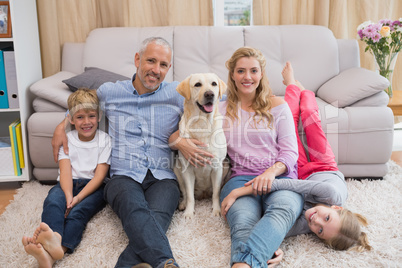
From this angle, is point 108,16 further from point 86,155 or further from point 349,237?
point 349,237

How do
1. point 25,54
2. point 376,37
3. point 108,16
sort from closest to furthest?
point 25,54, point 376,37, point 108,16

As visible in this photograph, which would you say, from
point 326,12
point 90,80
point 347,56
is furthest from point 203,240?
point 326,12

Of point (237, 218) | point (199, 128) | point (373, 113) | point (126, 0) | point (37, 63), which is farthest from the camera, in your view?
point (126, 0)

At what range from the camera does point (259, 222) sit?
1399mm

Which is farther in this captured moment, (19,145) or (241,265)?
(19,145)

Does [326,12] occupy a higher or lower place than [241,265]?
higher

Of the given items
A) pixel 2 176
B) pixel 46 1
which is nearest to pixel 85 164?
pixel 2 176

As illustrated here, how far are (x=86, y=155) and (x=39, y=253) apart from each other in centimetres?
64

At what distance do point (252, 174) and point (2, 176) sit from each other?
1646 millimetres

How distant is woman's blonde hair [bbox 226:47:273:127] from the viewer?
5.75 feet

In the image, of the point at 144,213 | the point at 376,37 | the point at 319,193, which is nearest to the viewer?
the point at 144,213

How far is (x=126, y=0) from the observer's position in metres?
2.86

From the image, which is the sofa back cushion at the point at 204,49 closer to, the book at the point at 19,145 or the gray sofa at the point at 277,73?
the gray sofa at the point at 277,73

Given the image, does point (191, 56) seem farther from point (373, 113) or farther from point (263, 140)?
point (373, 113)
